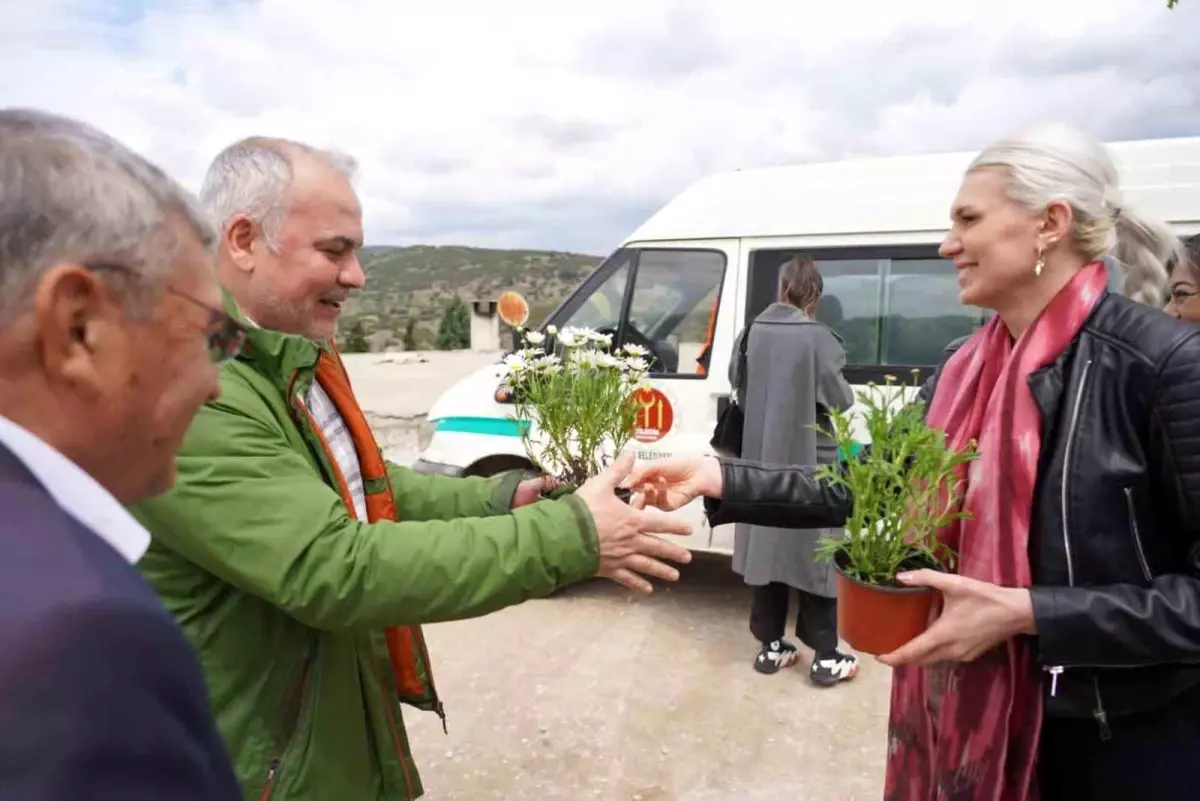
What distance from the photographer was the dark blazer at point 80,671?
546 mm

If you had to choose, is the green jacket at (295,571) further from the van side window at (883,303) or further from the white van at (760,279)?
the van side window at (883,303)

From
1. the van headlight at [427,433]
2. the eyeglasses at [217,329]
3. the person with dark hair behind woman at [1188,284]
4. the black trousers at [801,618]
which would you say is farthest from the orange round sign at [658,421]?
the eyeglasses at [217,329]

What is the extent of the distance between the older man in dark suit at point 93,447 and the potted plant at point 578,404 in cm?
117

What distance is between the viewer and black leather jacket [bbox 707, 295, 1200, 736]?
146 centimetres

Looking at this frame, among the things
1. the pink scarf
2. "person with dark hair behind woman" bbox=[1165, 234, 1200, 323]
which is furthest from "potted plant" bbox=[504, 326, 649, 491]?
"person with dark hair behind woman" bbox=[1165, 234, 1200, 323]

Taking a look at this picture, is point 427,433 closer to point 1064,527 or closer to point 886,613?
point 886,613

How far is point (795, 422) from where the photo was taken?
417cm

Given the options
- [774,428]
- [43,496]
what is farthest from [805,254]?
[43,496]

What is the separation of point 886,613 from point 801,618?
9.62 ft

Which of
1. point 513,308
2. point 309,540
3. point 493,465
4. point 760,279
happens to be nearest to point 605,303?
point 513,308

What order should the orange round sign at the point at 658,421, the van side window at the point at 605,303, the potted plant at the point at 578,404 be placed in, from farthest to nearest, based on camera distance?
the van side window at the point at 605,303
the orange round sign at the point at 658,421
the potted plant at the point at 578,404

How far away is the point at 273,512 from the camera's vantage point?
1325 millimetres

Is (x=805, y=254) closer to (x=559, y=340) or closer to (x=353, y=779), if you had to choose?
(x=559, y=340)

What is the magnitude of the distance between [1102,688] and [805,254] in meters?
3.47
